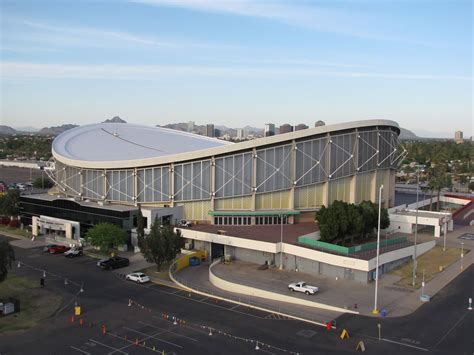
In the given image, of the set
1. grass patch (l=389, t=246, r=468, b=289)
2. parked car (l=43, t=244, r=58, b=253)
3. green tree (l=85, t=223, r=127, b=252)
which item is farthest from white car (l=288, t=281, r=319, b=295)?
parked car (l=43, t=244, r=58, b=253)

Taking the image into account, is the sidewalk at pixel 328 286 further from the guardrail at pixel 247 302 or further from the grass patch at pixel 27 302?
the grass patch at pixel 27 302

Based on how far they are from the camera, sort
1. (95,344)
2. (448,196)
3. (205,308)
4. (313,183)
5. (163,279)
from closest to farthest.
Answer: (95,344), (205,308), (163,279), (313,183), (448,196)

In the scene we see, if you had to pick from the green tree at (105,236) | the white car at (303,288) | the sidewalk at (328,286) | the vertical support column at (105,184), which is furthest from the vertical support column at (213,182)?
the white car at (303,288)

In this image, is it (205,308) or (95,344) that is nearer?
(95,344)

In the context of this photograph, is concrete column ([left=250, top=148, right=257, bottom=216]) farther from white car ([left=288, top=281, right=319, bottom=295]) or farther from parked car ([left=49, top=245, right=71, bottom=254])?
parked car ([left=49, top=245, right=71, bottom=254])

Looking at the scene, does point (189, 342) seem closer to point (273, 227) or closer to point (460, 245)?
point (273, 227)

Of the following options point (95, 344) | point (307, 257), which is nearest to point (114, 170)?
point (307, 257)
